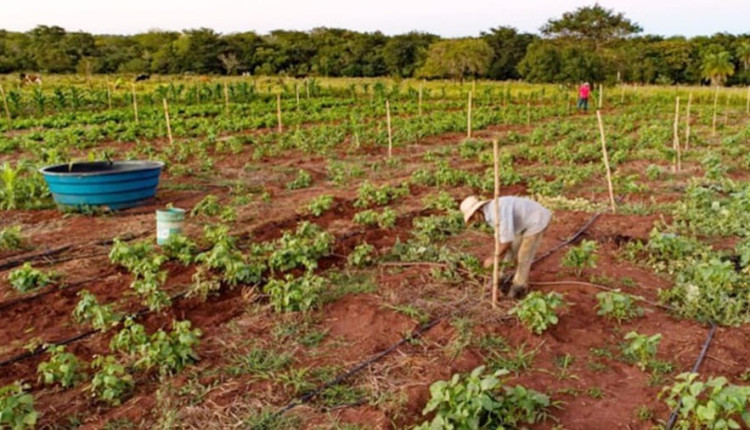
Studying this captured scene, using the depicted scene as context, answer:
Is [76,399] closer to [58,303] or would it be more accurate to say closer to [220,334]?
[220,334]

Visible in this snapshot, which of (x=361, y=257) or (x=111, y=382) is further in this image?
(x=361, y=257)

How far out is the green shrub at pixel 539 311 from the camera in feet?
15.3

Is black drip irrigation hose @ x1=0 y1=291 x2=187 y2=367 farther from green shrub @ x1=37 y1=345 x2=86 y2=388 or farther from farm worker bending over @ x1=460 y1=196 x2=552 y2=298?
farm worker bending over @ x1=460 y1=196 x2=552 y2=298

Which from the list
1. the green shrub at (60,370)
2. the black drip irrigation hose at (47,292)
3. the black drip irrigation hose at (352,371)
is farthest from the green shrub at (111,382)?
the black drip irrigation hose at (47,292)

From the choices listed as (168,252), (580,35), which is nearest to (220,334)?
(168,252)

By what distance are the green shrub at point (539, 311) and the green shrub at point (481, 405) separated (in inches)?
36.1

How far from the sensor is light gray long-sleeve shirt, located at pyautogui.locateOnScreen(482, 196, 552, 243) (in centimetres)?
503

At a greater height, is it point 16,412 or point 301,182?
point 301,182

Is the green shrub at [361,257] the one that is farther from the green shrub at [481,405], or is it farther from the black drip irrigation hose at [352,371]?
the green shrub at [481,405]

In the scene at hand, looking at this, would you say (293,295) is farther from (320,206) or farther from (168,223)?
(320,206)

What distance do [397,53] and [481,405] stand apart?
166ft

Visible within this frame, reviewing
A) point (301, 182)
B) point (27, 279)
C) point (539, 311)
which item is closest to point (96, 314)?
point (27, 279)

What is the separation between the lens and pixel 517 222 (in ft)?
17.1

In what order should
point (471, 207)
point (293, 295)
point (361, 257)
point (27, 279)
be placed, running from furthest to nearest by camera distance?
point (361, 257) < point (27, 279) < point (293, 295) < point (471, 207)
